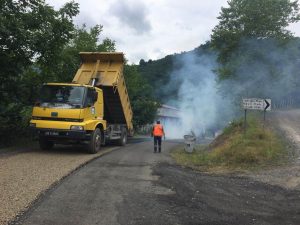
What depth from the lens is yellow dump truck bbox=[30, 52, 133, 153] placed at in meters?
15.4

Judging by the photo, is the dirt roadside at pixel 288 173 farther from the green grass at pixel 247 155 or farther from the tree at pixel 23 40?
the tree at pixel 23 40

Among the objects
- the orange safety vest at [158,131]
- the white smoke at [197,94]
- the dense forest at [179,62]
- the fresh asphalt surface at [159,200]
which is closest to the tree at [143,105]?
the dense forest at [179,62]

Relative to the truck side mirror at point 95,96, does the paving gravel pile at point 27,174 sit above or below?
below

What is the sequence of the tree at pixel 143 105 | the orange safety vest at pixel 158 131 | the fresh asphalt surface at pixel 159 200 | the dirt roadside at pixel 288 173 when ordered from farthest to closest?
1. the tree at pixel 143 105
2. the orange safety vest at pixel 158 131
3. the dirt roadside at pixel 288 173
4. the fresh asphalt surface at pixel 159 200

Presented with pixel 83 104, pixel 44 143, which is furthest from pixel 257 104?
pixel 44 143

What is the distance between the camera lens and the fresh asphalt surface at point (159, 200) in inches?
284

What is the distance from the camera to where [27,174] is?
10414 millimetres

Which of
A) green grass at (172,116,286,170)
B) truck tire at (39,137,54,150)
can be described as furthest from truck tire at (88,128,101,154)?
green grass at (172,116,286,170)

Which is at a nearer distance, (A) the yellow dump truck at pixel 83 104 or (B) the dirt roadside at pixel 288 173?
(B) the dirt roadside at pixel 288 173

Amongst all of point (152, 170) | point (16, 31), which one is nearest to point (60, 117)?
point (16, 31)

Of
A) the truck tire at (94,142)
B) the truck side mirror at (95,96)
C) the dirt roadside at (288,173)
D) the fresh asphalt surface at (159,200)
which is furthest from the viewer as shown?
the truck side mirror at (95,96)

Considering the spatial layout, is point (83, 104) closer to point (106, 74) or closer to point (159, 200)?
point (106, 74)

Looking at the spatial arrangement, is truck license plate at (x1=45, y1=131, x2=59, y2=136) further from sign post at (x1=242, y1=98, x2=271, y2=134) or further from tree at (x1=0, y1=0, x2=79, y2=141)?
sign post at (x1=242, y1=98, x2=271, y2=134)

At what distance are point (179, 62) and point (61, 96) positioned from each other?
3196cm
